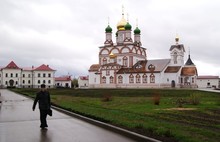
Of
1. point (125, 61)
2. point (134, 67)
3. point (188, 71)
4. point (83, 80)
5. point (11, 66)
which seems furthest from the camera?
point (83, 80)

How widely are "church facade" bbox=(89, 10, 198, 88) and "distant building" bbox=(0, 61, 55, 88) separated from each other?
3090 centimetres

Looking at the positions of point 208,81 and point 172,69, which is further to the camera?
point 208,81

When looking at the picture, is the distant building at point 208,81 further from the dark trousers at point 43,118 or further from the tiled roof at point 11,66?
the dark trousers at point 43,118

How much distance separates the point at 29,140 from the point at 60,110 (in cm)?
934

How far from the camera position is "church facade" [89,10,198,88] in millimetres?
68875

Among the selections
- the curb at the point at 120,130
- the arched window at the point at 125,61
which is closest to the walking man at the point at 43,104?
the curb at the point at 120,130

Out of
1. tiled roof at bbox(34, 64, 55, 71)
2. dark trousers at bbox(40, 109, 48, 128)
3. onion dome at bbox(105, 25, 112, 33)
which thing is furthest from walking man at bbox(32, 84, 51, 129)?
tiled roof at bbox(34, 64, 55, 71)

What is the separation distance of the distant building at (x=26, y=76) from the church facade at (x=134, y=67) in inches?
1216

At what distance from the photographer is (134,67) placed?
74375mm

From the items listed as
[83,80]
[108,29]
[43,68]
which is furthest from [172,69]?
[83,80]

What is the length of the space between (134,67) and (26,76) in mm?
49524

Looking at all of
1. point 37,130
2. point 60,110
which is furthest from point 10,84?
point 37,130

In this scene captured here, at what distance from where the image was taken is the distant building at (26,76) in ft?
347

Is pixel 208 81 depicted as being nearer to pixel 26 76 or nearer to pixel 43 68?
pixel 43 68
